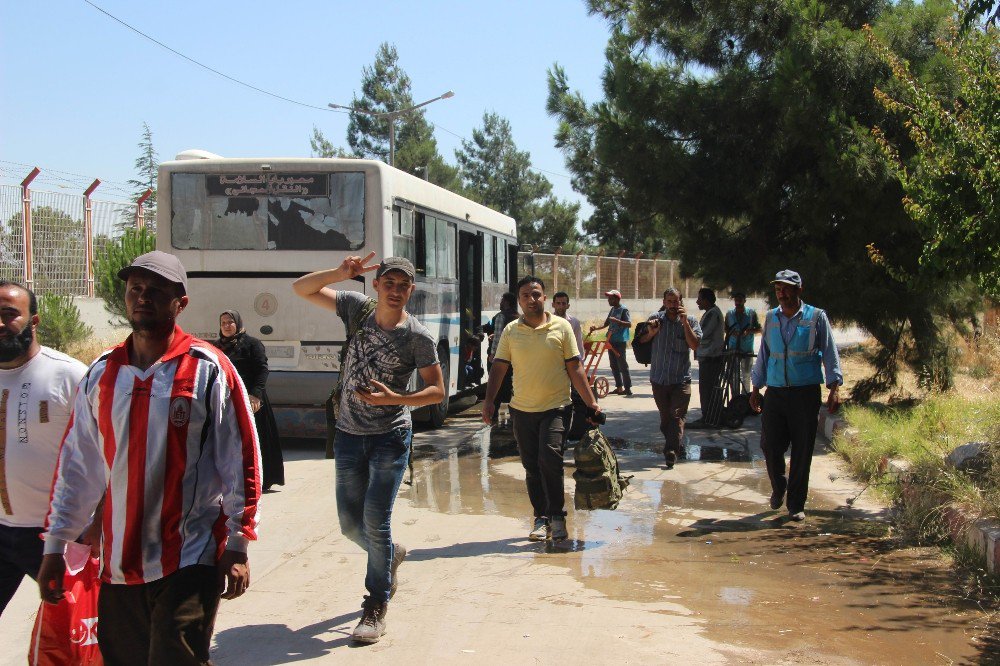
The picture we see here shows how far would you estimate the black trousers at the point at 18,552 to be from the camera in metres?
4.09

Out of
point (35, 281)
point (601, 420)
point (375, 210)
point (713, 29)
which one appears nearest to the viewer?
point (601, 420)

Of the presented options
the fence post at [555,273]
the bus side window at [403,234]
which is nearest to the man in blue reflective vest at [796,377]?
the bus side window at [403,234]

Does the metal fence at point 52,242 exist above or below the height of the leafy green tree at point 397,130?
below

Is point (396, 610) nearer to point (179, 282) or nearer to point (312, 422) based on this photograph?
point (179, 282)

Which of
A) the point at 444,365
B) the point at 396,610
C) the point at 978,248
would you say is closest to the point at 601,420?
the point at 396,610

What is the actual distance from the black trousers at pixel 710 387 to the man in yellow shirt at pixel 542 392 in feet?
18.4

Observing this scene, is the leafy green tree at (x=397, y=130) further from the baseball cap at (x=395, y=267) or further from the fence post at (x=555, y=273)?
the baseball cap at (x=395, y=267)

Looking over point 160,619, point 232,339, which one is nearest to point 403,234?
point 232,339

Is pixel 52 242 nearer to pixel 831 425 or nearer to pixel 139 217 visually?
pixel 139 217

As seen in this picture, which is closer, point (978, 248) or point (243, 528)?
point (243, 528)

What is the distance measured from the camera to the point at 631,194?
1392 cm

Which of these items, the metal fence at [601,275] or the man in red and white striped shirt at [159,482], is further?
the metal fence at [601,275]

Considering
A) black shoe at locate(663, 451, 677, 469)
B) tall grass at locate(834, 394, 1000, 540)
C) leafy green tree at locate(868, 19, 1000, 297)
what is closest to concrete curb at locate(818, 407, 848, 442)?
tall grass at locate(834, 394, 1000, 540)

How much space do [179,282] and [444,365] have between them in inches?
410
